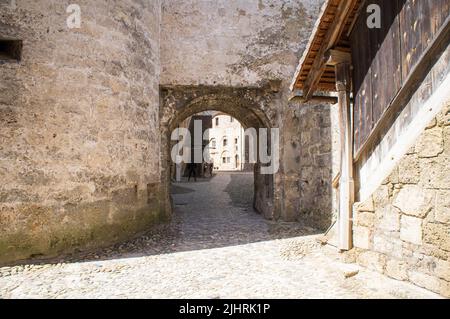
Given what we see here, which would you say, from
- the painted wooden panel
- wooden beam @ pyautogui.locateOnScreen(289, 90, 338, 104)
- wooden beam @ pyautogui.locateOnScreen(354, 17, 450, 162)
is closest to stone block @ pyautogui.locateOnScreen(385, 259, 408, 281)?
wooden beam @ pyautogui.locateOnScreen(354, 17, 450, 162)

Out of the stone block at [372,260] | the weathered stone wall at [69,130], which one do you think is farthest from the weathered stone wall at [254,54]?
the stone block at [372,260]

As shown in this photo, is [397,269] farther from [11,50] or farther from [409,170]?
[11,50]

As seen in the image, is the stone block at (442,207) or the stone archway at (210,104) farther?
the stone archway at (210,104)

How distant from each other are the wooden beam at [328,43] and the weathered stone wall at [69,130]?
285cm

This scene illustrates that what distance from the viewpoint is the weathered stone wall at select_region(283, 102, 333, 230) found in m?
5.66

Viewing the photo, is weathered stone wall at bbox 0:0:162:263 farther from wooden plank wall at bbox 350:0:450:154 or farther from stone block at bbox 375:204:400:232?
stone block at bbox 375:204:400:232

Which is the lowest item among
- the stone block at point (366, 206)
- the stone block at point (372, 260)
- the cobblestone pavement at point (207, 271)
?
the cobblestone pavement at point (207, 271)

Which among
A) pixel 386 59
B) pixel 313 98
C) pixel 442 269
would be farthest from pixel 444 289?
pixel 313 98

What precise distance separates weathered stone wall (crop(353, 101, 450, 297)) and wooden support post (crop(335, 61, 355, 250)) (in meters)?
0.24

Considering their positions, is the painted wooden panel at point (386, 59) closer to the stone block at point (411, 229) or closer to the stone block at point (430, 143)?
the stone block at point (430, 143)

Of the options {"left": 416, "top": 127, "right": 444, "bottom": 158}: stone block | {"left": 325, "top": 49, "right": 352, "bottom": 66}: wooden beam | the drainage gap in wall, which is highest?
the drainage gap in wall

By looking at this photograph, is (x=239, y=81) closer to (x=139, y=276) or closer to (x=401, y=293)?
(x=139, y=276)

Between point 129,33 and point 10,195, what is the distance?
3.02 meters

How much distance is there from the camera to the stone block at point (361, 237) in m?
3.50
